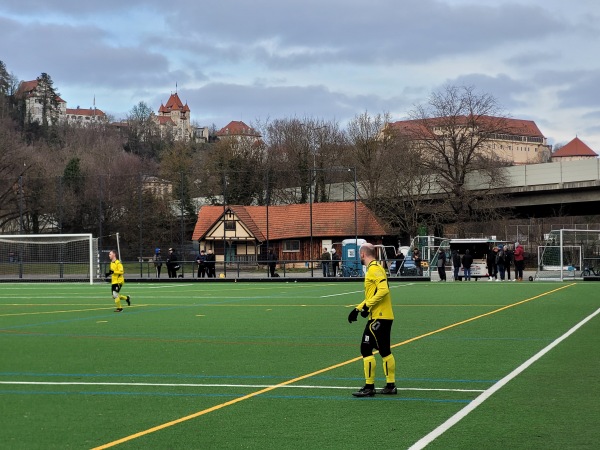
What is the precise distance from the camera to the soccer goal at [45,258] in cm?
5341

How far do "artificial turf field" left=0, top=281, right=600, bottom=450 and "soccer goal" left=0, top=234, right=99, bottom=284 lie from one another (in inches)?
1113

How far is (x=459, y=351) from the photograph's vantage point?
16.0 meters

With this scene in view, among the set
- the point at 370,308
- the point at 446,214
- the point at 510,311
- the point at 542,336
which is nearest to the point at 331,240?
the point at 446,214

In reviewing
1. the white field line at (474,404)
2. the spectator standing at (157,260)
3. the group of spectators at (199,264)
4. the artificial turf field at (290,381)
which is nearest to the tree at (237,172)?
the spectator standing at (157,260)

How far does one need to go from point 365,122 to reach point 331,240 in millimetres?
16740

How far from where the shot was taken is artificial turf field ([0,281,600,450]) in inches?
354

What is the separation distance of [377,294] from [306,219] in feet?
186

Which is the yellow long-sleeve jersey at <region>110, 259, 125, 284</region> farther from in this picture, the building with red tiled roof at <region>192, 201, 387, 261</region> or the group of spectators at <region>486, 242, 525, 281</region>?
the building with red tiled roof at <region>192, 201, 387, 261</region>

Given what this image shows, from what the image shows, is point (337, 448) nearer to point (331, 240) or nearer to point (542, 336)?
point (542, 336)

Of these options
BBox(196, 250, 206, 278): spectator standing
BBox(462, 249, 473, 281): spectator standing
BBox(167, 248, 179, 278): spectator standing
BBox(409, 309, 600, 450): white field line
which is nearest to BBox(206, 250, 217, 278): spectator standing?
BBox(196, 250, 206, 278): spectator standing

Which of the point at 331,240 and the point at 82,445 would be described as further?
the point at 331,240

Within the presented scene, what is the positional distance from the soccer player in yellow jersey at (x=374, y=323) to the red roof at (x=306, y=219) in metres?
49.1

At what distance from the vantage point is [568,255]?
50.2 metres

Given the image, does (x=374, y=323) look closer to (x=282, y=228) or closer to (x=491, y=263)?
(x=491, y=263)
